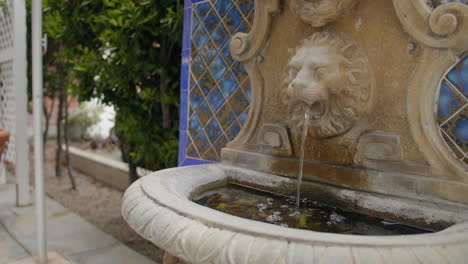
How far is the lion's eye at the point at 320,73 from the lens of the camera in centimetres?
141

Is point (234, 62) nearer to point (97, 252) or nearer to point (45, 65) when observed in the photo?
point (97, 252)

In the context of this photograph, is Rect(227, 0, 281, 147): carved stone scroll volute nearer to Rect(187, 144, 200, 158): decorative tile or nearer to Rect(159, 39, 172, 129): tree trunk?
Rect(187, 144, 200, 158): decorative tile

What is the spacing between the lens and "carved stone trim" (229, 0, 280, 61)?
171 cm

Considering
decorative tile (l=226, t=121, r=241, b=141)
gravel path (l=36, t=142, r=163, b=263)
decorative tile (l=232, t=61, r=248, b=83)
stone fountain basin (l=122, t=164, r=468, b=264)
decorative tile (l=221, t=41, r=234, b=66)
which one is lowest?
gravel path (l=36, t=142, r=163, b=263)

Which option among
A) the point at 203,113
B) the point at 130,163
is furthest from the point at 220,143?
the point at 130,163

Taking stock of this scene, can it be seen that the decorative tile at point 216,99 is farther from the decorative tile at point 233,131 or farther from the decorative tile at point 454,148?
the decorative tile at point 454,148

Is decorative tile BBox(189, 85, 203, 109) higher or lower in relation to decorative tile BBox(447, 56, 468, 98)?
lower

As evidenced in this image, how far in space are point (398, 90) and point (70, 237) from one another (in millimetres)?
2709

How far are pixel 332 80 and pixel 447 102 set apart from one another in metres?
0.42

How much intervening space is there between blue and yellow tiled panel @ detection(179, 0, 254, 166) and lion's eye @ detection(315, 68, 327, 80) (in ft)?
2.20

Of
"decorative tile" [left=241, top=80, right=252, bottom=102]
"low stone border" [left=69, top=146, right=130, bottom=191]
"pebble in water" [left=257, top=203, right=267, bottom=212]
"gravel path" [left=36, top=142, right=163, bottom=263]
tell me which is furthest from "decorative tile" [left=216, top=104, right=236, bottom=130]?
"low stone border" [left=69, top=146, right=130, bottom=191]

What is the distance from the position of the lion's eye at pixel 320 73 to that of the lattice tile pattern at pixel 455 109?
0.43 m

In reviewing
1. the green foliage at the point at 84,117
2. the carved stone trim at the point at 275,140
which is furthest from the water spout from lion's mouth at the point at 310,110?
the green foliage at the point at 84,117

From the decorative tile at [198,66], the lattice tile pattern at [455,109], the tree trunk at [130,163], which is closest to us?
the lattice tile pattern at [455,109]
